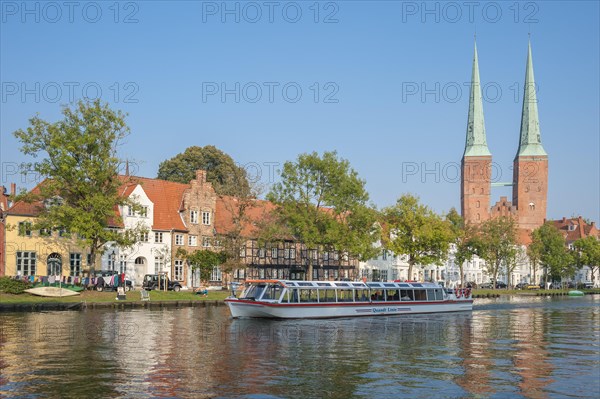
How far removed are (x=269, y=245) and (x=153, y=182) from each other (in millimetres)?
16081

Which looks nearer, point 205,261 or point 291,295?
point 291,295

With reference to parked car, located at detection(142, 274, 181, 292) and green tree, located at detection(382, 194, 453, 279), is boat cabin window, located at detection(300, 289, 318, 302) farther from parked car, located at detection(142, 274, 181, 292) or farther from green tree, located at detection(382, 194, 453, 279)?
green tree, located at detection(382, 194, 453, 279)

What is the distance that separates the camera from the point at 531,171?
7790 inches

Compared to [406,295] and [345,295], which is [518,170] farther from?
[345,295]

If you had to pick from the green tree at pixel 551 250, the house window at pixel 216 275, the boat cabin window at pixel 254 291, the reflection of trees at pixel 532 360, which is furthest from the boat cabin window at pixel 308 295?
the green tree at pixel 551 250

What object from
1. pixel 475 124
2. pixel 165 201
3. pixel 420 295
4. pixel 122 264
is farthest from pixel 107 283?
pixel 475 124

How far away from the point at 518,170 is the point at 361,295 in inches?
5954

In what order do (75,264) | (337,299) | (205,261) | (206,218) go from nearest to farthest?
(337,299) < (75,264) < (205,261) < (206,218)

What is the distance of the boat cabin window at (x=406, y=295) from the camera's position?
63.7 metres

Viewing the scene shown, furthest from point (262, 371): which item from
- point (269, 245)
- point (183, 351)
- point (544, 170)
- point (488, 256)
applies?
point (544, 170)

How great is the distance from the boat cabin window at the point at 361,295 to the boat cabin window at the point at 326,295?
2.84 m

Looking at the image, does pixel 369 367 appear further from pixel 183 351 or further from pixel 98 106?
pixel 98 106

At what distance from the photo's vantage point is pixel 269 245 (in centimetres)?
9050

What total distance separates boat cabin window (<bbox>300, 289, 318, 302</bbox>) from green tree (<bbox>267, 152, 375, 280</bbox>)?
25377 mm
